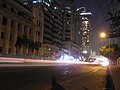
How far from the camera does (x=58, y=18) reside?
577ft

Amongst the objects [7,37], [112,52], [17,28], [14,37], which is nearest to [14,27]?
[17,28]

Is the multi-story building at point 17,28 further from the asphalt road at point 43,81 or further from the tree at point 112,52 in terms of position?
the asphalt road at point 43,81

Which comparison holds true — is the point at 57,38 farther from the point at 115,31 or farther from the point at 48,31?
the point at 115,31

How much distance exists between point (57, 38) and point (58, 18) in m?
12.9

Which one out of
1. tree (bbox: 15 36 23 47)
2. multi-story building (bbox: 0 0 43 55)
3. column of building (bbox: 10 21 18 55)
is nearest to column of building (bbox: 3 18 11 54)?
multi-story building (bbox: 0 0 43 55)

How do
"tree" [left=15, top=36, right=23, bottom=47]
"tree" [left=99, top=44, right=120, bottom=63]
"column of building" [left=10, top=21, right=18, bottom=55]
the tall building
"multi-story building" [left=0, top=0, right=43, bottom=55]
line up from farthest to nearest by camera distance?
"tree" [left=15, top=36, right=23, bottom=47], "column of building" [left=10, top=21, right=18, bottom=55], "multi-story building" [left=0, top=0, right=43, bottom=55], the tall building, "tree" [left=99, top=44, right=120, bottom=63]

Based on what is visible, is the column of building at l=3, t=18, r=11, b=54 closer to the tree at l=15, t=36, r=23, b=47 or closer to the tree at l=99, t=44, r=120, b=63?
the tree at l=15, t=36, r=23, b=47

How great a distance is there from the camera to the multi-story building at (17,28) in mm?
89812

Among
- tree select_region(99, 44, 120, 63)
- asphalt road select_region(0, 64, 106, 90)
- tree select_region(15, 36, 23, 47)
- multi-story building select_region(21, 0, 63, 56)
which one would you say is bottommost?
asphalt road select_region(0, 64, 106, 90)

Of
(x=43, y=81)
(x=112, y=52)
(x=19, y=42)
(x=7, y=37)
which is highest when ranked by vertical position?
(x=7, y=37)

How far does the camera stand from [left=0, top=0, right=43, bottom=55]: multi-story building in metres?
89.8

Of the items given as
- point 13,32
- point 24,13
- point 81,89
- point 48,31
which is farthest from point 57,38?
point 81,89

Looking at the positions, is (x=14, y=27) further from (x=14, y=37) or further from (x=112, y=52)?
(x=112, y=52)

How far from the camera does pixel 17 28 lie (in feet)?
325
